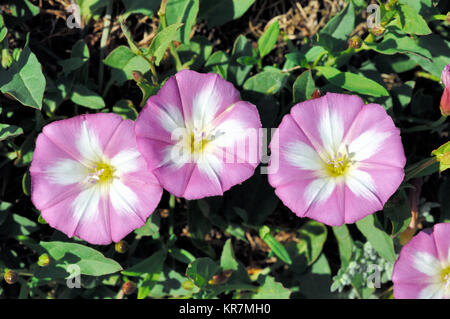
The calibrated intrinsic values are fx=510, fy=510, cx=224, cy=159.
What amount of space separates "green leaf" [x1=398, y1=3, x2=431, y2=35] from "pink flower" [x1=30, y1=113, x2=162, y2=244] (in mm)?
1266

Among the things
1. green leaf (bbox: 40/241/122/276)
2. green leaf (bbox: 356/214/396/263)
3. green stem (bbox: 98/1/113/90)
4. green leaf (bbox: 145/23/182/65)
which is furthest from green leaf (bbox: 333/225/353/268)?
green stem (bbox: 98/1/113/90)

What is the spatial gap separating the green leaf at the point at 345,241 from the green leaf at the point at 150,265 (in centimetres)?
94

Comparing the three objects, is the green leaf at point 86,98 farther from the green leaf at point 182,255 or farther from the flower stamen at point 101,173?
the green leaf at point 182,255

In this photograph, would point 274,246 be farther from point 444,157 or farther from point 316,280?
point 444,157

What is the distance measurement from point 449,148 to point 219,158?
96 cm

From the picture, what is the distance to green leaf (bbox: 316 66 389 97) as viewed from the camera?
2324 millimetres

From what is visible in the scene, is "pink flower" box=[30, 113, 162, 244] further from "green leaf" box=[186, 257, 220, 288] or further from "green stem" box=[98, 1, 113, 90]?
"green stem" box=[98, 1, 113, 90]

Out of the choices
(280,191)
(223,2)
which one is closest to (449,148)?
(280,191)

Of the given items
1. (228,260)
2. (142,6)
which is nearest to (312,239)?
(228,260)

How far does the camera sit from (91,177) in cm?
219

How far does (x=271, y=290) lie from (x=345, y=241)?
1.59 ft

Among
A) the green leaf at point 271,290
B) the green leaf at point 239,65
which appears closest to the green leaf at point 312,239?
the green leaf at point 271,290

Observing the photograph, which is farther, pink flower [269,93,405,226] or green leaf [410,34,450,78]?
green leaf [410,34,450,78]
